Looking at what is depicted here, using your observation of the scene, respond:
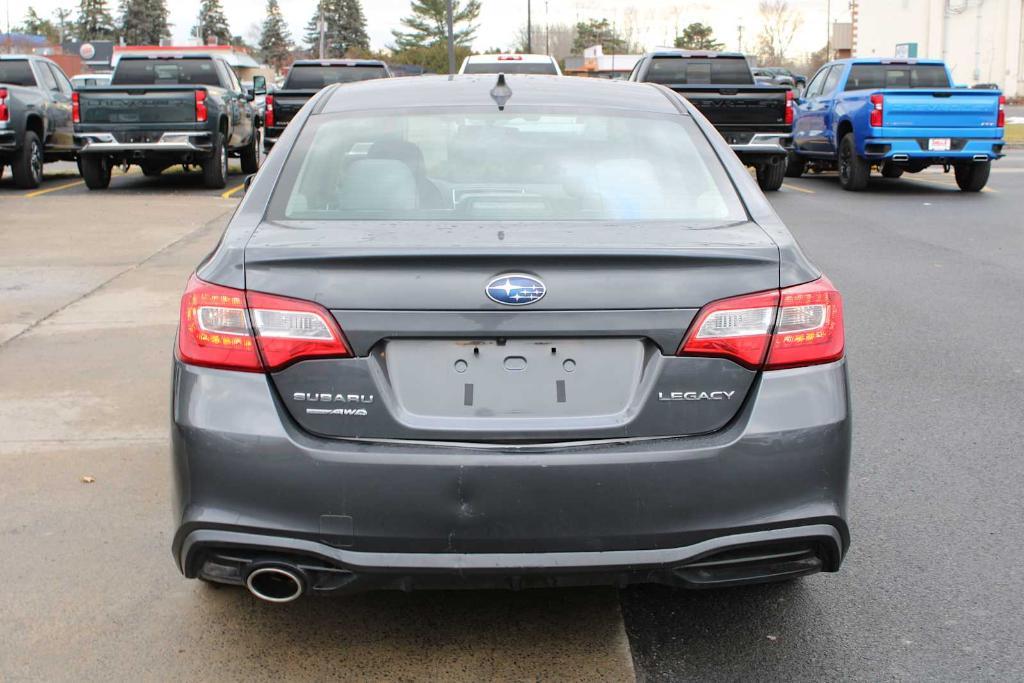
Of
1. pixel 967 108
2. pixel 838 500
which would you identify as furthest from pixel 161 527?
pixel 967 108

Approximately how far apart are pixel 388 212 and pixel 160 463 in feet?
7.09

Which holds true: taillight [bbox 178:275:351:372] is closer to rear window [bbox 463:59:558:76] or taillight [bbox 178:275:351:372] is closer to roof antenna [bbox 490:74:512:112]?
roof antenna [bbox 490:74:512:112]

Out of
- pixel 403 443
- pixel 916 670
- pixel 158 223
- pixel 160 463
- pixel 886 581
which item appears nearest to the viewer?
pixel 403 443

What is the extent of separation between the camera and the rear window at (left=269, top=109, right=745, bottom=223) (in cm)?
358

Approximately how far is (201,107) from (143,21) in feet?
411

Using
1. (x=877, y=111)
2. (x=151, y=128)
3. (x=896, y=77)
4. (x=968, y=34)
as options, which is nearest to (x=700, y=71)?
(x=896, y=77)

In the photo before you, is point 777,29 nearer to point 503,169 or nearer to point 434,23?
point 434,23

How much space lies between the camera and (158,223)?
1371 centimetres

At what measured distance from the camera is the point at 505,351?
117 inches

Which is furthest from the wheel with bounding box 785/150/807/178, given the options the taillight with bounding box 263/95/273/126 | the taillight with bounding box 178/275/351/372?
the taillight with bounding box 178/275/351/372

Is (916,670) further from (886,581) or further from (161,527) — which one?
(161,527)

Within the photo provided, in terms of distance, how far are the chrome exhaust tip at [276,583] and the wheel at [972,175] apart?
16107 millimetres

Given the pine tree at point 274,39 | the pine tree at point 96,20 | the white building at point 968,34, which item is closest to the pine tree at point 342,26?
the pine tree at point 274,39

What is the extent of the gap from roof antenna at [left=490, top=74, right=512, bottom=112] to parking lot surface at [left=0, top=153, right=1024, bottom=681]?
1621 mm
